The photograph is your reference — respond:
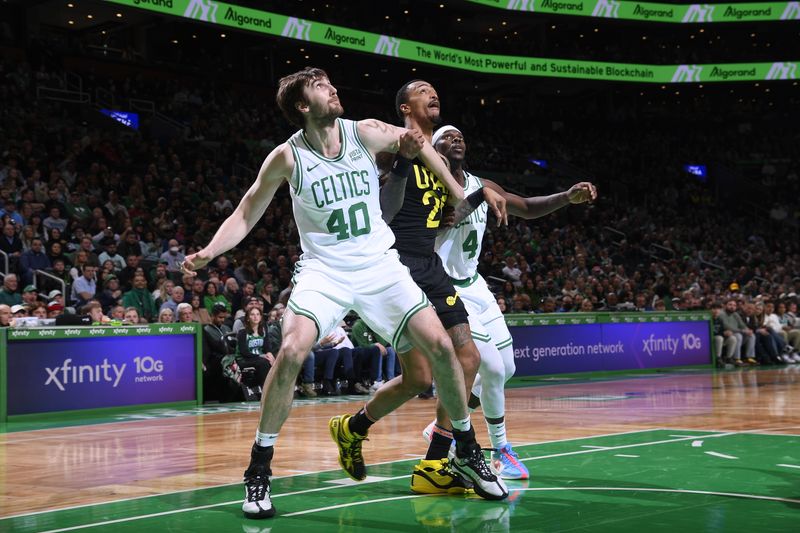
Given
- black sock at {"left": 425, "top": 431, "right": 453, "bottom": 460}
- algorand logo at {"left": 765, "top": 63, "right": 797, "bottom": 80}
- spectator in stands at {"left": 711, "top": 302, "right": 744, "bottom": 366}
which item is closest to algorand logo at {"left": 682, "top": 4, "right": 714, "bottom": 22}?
algorand logo at {"left": 765, "top": 63, "right": 797, "bottom": 80}

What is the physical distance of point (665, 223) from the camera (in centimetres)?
3347

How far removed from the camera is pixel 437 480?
562cm

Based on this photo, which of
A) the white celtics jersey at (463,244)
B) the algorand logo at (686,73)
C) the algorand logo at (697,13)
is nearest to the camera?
the white celtics jersey at (463,244)

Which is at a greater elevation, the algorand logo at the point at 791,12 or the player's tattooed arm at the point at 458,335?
the algorand logo at the point at 791,12

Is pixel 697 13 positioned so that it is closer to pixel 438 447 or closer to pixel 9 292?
pixel 9 292

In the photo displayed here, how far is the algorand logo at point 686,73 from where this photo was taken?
36.8 metres

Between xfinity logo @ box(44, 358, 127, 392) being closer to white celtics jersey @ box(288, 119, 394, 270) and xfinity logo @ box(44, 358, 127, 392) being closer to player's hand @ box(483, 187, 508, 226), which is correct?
white celtics jersey @ box(288, 119, 394, 270)

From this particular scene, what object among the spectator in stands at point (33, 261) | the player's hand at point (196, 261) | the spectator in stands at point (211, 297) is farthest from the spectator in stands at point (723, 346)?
the player's hand at point (196, 261)

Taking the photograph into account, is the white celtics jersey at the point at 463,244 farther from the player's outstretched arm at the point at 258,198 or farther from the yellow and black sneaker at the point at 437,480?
the player's outstretched arm at the point at 258,198

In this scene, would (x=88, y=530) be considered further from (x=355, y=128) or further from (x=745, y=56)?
(x=745, y=56)

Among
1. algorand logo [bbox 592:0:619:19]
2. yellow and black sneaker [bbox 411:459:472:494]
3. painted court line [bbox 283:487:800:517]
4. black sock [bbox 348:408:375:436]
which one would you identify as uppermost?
algorand logo [bbox 592:0:619:19]

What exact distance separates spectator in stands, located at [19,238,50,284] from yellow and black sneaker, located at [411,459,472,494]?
33.4 ft

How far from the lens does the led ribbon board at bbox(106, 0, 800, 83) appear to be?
80.0 feet

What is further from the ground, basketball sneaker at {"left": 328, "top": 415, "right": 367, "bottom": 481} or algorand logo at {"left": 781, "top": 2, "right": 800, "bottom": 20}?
algorand logo at {"left": 781, "top": 2, "right": 800, "bottom": 20}
